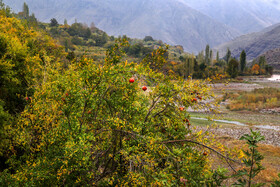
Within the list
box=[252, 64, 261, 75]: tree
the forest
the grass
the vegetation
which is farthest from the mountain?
the forest

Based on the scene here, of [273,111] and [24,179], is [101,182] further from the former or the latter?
[273,111]

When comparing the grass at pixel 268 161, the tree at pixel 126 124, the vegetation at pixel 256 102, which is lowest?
the grass at pixel 268 161

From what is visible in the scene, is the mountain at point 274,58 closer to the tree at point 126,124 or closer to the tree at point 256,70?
the tree at point 256,70

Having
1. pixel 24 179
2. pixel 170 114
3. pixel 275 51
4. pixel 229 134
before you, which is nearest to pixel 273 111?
pixel 229 134

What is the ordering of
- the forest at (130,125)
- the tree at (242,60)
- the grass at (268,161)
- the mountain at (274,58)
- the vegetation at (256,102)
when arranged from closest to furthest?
1. the forest at (130,125)
2. the grass at (268,161)
3. the vegetation at (256,102)
4. the tree at (242,60)
5. the mountain at (274,58)

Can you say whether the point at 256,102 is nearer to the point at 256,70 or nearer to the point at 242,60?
the point at 242,60

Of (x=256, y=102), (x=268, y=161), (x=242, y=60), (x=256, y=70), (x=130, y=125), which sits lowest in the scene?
(x=268, y=161)

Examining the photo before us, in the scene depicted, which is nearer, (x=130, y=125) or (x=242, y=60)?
(x=130, y=125)

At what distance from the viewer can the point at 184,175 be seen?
4.25 metres

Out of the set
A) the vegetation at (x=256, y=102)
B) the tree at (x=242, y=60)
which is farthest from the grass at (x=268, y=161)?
the tree at (x=242, y=60)

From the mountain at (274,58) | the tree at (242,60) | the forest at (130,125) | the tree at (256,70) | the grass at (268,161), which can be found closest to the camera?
the forest at (130,125)

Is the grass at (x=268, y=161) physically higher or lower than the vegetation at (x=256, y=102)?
lower

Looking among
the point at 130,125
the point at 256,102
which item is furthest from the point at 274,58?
the point at 130,125

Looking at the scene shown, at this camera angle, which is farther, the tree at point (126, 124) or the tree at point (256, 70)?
the tree at point (256, 70)
